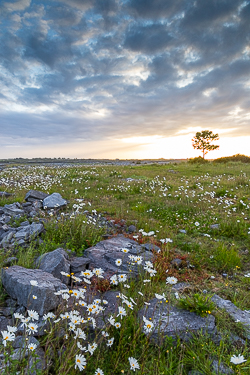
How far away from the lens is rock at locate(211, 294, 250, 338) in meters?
3.56

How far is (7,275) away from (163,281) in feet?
9.78

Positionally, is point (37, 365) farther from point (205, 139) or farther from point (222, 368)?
point (205, 139)

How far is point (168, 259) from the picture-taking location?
5.66m

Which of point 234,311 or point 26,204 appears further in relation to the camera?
point 26,204

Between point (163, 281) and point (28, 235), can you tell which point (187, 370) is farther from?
point (28, 235)

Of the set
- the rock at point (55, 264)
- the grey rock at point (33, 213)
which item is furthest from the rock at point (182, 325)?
the grey rock at point (33, 213)

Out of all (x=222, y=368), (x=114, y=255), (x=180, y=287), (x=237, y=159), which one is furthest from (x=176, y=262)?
(x=237, y=159)

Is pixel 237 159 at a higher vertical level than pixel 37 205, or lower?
higher

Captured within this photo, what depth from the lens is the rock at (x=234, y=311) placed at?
356cm

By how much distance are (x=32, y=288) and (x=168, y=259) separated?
3.48 metres

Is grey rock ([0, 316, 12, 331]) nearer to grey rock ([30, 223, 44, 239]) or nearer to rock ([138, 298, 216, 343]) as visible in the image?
rock ([138, 298, 216, 343])

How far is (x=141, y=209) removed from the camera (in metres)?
9.87

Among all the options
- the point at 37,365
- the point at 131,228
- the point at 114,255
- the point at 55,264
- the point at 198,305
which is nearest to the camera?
the point at 37,365

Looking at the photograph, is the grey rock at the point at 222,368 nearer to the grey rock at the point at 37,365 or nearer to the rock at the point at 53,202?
the grey rock at the point at 37,365
